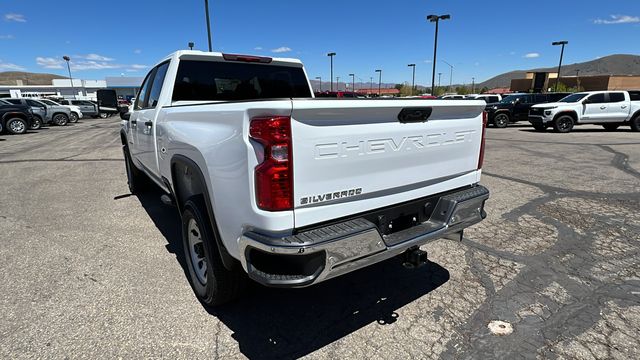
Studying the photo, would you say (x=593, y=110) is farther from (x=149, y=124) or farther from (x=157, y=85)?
(x=149, y=124)

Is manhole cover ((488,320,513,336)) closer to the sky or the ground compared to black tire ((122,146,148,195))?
closer to the ground

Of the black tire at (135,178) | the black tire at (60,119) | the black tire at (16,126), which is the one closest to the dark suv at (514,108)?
the black tire at (135,178)

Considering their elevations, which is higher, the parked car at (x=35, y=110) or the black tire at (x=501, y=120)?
the parked car at (x=35, y=110)

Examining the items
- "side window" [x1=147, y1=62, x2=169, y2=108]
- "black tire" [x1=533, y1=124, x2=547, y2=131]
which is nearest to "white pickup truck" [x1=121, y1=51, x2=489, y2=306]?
"side window" [x1=147, y1=62, x2=169, y2=108]

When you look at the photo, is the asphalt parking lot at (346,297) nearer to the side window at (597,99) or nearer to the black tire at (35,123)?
the side window at (597,99)

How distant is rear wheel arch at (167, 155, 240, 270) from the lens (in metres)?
2.52

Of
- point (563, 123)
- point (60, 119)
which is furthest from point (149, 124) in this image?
point (60, 119)

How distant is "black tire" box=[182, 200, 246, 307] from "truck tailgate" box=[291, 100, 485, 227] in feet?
2.80

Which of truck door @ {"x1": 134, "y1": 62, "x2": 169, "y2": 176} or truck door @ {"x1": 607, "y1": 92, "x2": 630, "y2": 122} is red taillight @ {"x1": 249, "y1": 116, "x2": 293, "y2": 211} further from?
truck door @ {"x1": 607, "y1": 92, "x2": 630, "y2": 122}

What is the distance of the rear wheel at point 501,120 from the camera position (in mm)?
20000

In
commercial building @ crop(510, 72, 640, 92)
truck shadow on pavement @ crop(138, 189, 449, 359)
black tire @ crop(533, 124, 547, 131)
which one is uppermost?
commercial building @ crop(510, 72, 640, 92)

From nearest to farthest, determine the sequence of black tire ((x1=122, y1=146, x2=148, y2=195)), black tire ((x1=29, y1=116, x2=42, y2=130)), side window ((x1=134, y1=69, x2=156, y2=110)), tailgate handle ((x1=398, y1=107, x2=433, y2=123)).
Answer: tailgate handle ((x1=398, y1=107, x2=433, y2=123))
side window ((x1=134, y1=69, x2=156, y2=110))
black tire ((x1=122, y1=146, x2=148, y2=195))
black tire ((x1=29, y1=116, x2=42, y2=130))

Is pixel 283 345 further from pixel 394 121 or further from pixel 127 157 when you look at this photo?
pixel 127 157

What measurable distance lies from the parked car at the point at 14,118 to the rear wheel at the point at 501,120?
2373 cm
